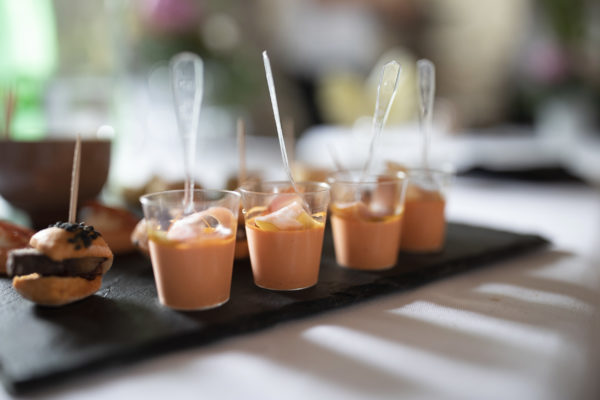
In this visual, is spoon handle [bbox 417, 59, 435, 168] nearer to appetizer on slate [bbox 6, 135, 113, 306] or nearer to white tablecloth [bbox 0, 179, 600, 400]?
white tablecloth [bbox 0, 179, 600, 400]

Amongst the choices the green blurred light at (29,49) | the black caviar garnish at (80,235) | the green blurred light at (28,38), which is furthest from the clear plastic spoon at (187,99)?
the green blurred light at (28,38)

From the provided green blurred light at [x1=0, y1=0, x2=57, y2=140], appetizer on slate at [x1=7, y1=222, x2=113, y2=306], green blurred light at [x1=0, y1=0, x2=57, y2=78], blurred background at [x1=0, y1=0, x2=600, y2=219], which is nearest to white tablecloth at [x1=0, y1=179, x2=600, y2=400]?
appetizer on slate at [x1=7, y1=222, x2=113, y2=306]

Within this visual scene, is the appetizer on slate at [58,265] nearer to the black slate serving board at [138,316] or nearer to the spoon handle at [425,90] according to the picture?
the black slate serving board at [138,316]

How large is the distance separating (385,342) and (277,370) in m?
0.16

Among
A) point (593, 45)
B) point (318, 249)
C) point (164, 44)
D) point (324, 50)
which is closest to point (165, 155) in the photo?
point (164, 44)

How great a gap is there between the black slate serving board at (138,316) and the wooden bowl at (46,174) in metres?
0.27

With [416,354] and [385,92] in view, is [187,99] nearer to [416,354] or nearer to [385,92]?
[385,92]

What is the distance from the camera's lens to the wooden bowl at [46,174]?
3.71 feet

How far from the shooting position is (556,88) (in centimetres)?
313

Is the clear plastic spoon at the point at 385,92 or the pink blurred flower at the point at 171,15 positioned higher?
the pink blurred flower at the point at 171,15

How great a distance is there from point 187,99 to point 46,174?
544 mm

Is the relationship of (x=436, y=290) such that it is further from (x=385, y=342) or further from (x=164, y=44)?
(x=164, y=44)

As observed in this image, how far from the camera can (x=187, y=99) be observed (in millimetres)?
797

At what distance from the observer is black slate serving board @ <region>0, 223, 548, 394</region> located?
597mm
